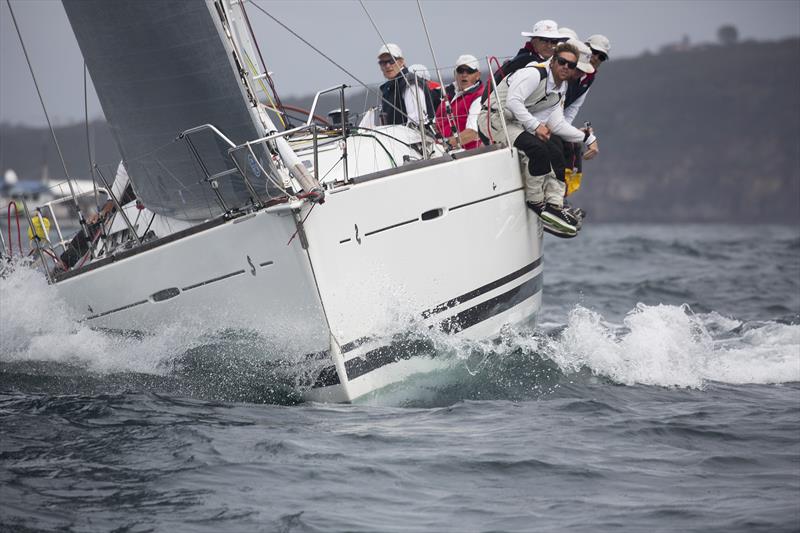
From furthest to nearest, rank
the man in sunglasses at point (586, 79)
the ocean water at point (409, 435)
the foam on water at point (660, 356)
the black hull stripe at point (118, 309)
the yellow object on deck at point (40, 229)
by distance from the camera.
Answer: the yellow object on deck at point (40, 229)
the man in sunglasses at point (586, 79)
the foam on water at point (660, 356)
the black hull stripe at point (118, 309)
the ocean water at point (409, 435)

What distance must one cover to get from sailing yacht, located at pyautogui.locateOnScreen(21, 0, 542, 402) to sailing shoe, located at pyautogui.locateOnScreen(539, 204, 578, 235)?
Answer: 0.78 metres

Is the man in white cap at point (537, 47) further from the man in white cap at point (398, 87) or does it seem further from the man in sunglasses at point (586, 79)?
the man in white cap at point (398, 87)

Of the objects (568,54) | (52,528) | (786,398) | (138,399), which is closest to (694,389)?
(786,398)

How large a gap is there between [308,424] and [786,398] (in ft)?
9.97

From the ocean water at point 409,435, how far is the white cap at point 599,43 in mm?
2005

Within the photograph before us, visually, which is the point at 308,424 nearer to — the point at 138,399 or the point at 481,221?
the point at 138,399

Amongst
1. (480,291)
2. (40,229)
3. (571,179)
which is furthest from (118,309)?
(571,179)

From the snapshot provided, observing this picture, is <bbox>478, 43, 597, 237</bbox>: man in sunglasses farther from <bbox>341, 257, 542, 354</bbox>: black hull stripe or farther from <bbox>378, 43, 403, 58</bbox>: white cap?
<bbox>378, 43, 403, 58</bbox>: white cap

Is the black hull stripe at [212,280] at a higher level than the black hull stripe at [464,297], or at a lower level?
higher

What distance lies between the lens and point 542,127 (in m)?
7.11

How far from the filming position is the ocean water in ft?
13.6

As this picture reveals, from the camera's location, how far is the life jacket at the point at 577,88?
7422mm

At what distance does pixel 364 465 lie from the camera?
4.67 m

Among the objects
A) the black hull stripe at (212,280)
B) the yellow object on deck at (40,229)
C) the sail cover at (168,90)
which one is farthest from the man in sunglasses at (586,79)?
the yellow object on deck at (40,229)
